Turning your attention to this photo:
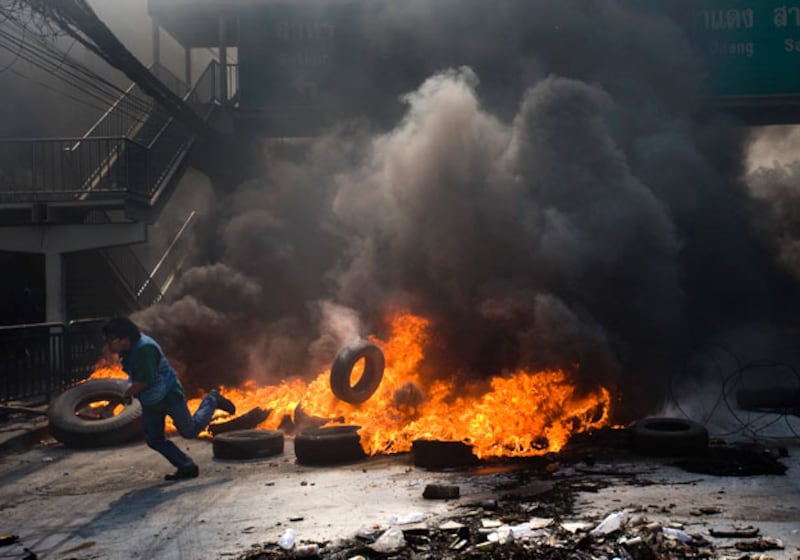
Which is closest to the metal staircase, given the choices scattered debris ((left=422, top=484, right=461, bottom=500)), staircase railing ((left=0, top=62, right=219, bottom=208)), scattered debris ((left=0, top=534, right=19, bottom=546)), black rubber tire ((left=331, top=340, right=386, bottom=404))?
staircase railing ((left=0, top=62, right=219, bottom=208))

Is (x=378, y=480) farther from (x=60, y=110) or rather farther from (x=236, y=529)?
(x=60, y=110)

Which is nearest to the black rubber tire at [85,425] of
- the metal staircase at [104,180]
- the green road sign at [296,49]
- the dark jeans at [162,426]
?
the dark jeans at [162,426]

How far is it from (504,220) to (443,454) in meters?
5.88

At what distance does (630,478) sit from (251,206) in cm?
1530

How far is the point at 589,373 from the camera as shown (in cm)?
1127

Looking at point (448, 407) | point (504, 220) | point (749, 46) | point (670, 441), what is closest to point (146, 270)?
point (504, 220)

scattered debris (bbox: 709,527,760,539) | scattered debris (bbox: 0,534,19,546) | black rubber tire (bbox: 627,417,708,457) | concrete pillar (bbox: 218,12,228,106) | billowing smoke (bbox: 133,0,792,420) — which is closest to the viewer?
scattered debris (bbox: 709,527,760,539)

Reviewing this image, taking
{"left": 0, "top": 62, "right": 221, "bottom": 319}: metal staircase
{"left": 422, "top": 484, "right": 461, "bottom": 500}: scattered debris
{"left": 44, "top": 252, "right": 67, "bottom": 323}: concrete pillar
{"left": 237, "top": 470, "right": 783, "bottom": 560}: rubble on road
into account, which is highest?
{"left": 0, "top": 62, "right": 221, "bottom": 319}: metal staircase

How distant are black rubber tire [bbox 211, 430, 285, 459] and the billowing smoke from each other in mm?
3679

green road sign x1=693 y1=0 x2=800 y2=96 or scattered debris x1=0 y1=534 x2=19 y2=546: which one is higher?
green road sign x1=693 y1=0 x2=800 y2=96

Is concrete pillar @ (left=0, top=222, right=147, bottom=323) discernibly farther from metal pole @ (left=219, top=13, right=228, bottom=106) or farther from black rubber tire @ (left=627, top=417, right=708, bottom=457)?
black rubber tire @ (left=627, top=417, right=708, bottom=457)

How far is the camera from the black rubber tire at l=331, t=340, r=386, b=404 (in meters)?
11.8

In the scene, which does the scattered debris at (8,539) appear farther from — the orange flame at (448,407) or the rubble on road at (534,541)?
the orange flame at (448,407)

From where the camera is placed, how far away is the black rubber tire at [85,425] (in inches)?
445
